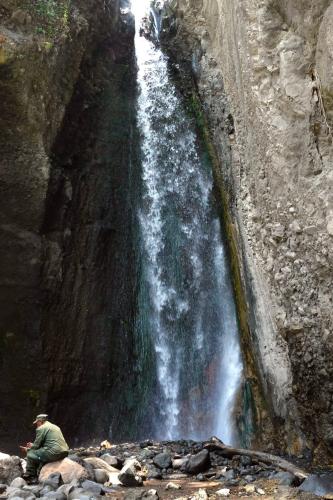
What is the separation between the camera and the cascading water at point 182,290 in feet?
38.9

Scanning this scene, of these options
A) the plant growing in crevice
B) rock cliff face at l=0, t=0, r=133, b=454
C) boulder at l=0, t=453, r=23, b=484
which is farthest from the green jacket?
the plant growing in crevice

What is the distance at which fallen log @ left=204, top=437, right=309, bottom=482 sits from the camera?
6508 mm

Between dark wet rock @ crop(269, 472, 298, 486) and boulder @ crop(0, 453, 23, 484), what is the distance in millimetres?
3137

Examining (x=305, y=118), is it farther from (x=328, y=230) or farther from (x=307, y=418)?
(x=307, y=418)

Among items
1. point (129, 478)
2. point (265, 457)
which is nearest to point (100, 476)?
point (129, 478)

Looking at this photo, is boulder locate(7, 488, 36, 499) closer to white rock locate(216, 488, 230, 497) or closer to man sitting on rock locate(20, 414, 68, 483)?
man sitting on rock locate(20, 414, 68, 483)

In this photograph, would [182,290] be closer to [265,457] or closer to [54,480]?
[265,457]

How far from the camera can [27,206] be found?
38.2 ft

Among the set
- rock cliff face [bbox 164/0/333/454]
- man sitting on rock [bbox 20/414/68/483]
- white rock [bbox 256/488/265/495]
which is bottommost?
white rock [bbox 256/488/265/495]

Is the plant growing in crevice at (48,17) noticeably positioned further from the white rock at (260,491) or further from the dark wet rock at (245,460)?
the white rock at (260,491)

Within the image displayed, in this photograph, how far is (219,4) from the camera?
11969 mm

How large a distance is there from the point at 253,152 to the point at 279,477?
5.10 m

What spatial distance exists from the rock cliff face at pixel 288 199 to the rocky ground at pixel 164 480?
3.70ft

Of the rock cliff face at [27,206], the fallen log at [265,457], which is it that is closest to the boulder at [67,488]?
the fallen log at [265,457]
